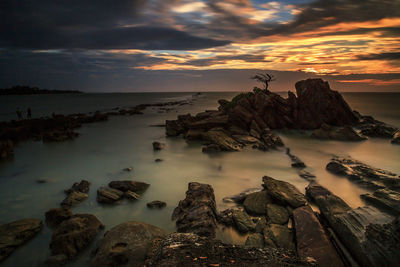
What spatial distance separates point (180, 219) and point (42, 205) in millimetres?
5562

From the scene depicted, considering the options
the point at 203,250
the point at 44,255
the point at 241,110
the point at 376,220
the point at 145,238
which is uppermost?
the point at 241,110

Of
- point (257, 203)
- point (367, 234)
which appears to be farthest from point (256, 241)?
point (367, 234)

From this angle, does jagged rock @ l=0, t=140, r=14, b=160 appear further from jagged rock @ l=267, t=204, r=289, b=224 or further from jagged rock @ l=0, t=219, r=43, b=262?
jagged rock @ l=267, t=204, r=289, b=224

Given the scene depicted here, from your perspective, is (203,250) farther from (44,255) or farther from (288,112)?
(288,112)

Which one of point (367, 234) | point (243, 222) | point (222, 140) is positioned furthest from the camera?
point (222, 140)

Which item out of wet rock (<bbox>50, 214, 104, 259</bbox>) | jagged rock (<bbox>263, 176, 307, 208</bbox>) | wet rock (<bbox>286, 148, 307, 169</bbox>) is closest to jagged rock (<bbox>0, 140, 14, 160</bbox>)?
wet rock (<bbox>50, 214, 104, 259</bbox>)

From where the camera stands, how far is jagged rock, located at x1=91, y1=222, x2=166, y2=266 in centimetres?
469

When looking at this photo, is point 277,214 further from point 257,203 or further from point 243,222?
point 243,222

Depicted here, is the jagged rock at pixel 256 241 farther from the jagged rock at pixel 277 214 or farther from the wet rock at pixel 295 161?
the wet rock at pixel 295 161

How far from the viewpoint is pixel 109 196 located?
8148 mm

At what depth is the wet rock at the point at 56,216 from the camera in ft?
22.0

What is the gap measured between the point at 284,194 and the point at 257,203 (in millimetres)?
962

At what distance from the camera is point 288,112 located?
23.8m

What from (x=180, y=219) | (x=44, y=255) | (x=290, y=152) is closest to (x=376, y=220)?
(x=180, y=219)
